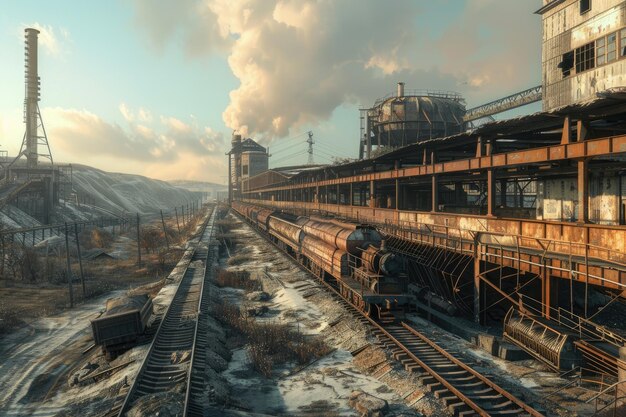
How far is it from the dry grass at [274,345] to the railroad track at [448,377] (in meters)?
2.45

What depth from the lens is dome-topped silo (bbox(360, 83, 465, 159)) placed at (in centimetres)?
4994

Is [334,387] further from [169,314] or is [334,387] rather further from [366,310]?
[169,314]

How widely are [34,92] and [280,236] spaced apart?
63672 mm

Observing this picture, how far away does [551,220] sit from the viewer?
20422 mm

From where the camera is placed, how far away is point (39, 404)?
1138 centimetres

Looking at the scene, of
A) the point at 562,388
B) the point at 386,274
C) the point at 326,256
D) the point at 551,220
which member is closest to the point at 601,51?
the point at 551,220

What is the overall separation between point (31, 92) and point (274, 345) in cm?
7788

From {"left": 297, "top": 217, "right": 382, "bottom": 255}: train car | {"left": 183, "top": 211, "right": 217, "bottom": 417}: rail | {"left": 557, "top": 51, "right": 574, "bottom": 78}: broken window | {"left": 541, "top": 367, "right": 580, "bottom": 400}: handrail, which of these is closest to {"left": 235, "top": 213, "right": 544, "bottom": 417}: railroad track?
{"left": 541, "top": 367, "right": 580, "bottom": 400}: handrail

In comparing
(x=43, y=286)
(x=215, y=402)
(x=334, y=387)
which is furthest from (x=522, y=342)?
(x=43, y=286)

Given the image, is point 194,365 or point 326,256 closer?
point 194,365

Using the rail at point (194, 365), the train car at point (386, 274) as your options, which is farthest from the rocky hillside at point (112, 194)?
the train car at point (386, 274)

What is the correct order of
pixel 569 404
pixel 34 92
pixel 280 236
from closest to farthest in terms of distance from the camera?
pixel 569 404, pixel 280 236, pixel 34 92

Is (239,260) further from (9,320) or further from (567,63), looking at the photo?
(567,63)

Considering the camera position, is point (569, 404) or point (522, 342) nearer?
point (569, 404)
